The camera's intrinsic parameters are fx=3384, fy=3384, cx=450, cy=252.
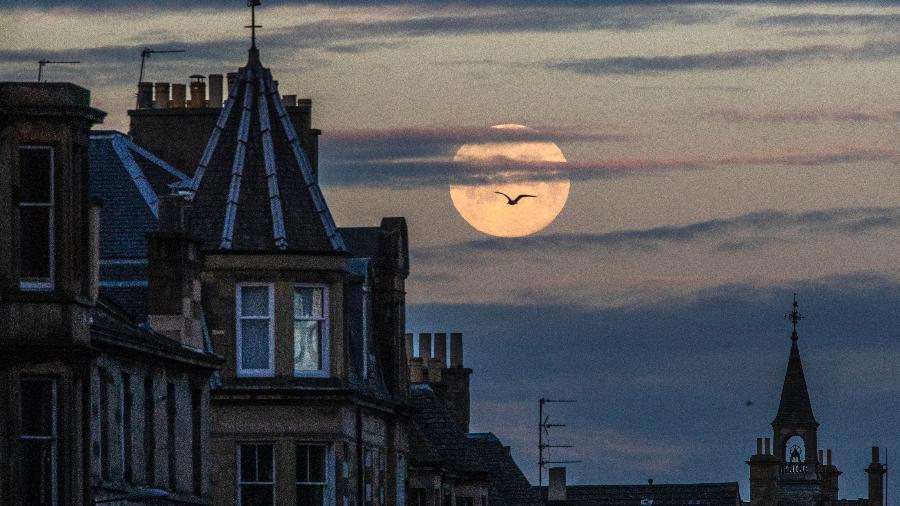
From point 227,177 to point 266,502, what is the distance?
7256 millimetres

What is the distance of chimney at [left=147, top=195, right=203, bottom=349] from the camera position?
226 feet

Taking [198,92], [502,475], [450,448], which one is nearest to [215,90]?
[198,92]

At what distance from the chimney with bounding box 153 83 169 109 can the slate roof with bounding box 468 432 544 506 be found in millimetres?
25661

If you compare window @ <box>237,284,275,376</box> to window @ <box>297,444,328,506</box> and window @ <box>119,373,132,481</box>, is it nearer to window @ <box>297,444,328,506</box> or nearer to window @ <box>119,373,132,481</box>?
window @ <box>297,444,328,506</box>

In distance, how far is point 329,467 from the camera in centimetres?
7456

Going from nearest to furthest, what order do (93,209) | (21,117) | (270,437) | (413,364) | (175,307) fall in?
(21,117), (93,209), (175,307), (270,437), (413,364)

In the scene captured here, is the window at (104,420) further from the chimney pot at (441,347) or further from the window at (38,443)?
the chimney pot at (441,347)

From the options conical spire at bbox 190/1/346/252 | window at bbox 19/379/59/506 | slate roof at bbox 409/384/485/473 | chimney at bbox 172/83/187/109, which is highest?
chimney at bbox 172/83/187/109

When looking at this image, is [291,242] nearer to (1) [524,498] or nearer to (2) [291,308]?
(2) [291,308]

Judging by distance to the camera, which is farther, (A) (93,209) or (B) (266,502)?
(B) (266,502)

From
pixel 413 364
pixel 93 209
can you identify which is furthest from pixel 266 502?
pixel 413 364

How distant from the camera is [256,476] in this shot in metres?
73.6

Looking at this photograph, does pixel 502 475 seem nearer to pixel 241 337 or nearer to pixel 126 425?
pixel 241 337

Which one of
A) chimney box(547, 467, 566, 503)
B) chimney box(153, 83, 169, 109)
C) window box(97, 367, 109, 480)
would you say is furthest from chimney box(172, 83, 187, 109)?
chimney box(547, 467, 566, 503)
